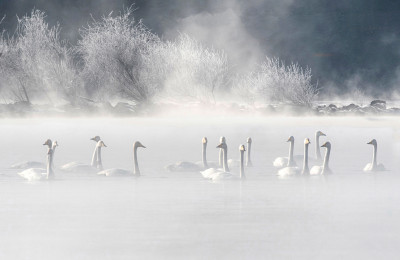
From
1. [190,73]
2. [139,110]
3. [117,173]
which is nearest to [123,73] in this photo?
[139,110]

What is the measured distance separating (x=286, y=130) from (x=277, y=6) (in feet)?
231

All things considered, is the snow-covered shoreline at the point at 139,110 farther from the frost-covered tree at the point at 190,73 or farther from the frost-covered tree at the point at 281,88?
the frost-covered tree at the point at 190,73

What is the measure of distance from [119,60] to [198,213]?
28.5 metres

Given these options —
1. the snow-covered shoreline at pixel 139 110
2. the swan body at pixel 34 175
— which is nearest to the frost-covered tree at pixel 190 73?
the snow-covered shoreline at pixel 139 110

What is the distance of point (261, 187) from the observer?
1512 centimetres

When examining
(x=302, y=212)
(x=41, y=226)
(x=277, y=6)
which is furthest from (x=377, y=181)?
(x=277, y=6)

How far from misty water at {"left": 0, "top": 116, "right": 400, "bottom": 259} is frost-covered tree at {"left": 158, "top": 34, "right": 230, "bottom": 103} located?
16.6 m

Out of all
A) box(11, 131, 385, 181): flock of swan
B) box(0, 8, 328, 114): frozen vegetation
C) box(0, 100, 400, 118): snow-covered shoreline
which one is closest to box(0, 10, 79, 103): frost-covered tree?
box(0, 8, 328, 114): frozen vegetation

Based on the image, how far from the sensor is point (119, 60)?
39.9 m

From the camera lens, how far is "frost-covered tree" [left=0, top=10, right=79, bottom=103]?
4022cm

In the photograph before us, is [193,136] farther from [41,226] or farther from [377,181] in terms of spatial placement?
[41,226]

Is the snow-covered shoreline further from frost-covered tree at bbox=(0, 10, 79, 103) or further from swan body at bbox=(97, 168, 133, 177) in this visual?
swan body at bbox=(97, 168, 133, 177)

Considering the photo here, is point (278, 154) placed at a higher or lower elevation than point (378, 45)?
Answer: lower

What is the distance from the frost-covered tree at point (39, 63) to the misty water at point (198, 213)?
1757 cm
